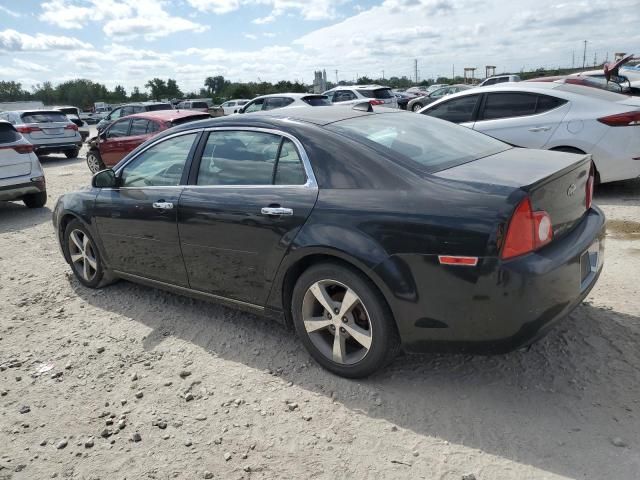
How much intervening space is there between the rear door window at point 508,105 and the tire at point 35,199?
24.3ft

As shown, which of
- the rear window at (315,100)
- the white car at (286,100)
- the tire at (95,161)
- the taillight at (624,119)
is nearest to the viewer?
the taillight at (624,119)

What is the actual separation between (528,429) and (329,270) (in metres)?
1.30

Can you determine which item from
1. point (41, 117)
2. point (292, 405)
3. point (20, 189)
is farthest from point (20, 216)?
point (41, 117)

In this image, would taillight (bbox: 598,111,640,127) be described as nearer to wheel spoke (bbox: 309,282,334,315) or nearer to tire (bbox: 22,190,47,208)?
wheel spoke (bbox: 309,282,334,315)

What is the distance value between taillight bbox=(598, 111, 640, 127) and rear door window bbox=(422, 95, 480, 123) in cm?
186

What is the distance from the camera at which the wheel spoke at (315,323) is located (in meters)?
3.16

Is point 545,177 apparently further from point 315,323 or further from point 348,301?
point 315,323

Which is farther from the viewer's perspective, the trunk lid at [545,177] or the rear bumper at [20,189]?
the rear bumper at [20,189]

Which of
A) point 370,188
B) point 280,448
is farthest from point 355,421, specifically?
point 370,188

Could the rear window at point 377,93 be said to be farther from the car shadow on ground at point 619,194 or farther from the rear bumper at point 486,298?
the rear bumper at point 486,298

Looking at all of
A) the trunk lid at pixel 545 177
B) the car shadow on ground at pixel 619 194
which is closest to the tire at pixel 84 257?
the trunk lid at pixel 545 177

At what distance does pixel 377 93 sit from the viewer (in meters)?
21.9

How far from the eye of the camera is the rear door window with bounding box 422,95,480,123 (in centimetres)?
780

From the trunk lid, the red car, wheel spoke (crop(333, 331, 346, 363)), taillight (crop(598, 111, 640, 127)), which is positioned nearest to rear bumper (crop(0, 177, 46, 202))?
the red car
